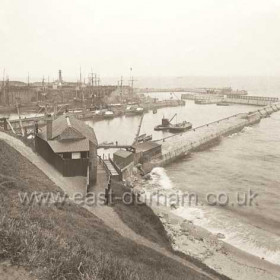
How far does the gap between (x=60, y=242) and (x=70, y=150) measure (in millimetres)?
16399

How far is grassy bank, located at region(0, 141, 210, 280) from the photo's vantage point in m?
8.05

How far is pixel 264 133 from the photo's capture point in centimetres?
7725

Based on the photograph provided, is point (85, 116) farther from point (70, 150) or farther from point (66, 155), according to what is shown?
point (70, 150)

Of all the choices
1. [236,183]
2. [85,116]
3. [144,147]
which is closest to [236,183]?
[236,183]

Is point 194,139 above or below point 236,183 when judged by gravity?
above

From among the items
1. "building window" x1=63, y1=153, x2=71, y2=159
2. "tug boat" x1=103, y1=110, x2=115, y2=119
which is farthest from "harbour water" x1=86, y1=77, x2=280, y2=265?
"tug boat" x1=103, y1=110, x2=115, y2=119

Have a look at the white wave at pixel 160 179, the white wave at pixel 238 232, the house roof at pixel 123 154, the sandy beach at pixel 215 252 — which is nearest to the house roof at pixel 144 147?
the white wave at pixel 160 179

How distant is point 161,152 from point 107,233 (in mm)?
33980

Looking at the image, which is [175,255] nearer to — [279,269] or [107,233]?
[107,233]

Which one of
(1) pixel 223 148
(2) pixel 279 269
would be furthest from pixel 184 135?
(2) pixel 279 269

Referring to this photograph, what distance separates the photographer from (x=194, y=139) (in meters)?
65.8

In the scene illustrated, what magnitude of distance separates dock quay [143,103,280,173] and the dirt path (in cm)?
1816

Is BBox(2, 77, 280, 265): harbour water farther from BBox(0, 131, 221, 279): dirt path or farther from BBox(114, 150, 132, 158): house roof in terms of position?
BBox(0, 131, 221, 279): dirt path

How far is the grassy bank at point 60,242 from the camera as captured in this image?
805cm
